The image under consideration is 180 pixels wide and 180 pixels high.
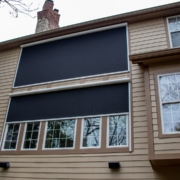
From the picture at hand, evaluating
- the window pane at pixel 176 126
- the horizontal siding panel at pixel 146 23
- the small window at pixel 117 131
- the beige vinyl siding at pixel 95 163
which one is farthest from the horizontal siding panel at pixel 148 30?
the window pane at pixel 176 126

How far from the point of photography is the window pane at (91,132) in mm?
5895

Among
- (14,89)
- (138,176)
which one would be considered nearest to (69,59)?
(14,89)

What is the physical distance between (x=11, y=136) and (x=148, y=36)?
17.7 ft

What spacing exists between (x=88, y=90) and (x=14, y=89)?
291cm

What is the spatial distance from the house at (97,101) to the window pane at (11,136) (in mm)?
34

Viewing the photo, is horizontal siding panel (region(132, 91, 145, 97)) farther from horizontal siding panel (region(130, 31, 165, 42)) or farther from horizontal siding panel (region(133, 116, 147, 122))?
horizontal siding panel (region(130, 31, 165, 42))

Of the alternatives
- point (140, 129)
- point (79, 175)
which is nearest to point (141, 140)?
point (140, 129)

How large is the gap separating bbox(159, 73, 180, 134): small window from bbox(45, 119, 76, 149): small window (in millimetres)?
2588

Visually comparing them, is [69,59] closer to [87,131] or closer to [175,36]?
[87,131]

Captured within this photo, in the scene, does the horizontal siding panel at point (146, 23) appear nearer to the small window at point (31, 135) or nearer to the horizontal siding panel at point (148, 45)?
the horizontal siding panel at point (148, 45)

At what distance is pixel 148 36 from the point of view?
6688 millimetres

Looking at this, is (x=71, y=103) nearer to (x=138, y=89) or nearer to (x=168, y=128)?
(x=138, y=89)

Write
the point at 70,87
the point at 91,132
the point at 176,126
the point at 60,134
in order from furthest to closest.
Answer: the point at 70,87 → the point at 60,134 → the point at 91,132 → the point at 176,126

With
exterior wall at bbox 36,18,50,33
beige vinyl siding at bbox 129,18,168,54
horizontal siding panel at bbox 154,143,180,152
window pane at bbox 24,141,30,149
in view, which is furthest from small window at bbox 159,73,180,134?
exterior wall at bbox 36,18,50,33
